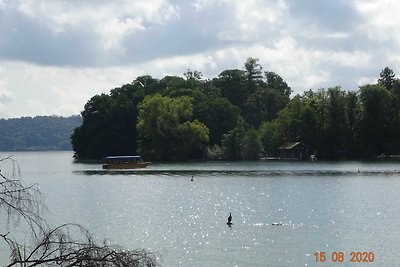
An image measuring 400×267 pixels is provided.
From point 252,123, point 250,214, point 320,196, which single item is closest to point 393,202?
point 320,196

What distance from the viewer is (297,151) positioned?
145 m

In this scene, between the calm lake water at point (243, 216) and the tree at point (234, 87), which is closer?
the calm lake water at point (243, 216)

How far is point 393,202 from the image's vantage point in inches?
2135

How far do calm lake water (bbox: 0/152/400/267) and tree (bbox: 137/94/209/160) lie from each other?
52.9 metres

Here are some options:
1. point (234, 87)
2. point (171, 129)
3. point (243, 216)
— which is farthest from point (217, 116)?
point (243, 216)

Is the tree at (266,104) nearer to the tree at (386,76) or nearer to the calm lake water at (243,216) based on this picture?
the tree at (386,76)

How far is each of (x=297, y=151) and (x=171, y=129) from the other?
92.4ft

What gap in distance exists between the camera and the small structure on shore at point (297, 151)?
144000 mm

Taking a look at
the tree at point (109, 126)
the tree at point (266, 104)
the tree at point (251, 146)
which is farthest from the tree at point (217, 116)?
the tree at point (266, 104)
